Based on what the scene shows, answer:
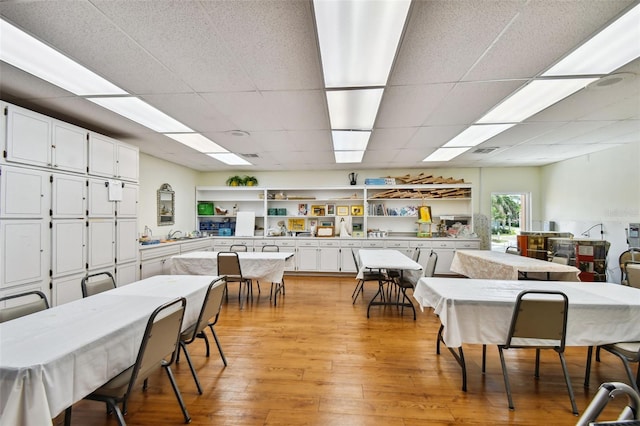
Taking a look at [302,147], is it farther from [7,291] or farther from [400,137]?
[7,291]

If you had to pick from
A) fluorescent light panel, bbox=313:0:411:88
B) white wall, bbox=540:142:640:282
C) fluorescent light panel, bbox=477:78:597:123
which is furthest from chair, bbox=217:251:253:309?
white wall, bbox=540:142:640:282

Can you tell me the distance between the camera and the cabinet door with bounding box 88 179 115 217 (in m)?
3.49

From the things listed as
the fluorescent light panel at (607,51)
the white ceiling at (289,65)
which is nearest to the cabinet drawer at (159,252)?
the white ceiling at (289,65)

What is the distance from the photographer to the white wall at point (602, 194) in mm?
4348

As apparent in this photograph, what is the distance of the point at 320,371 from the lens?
7.67 feet

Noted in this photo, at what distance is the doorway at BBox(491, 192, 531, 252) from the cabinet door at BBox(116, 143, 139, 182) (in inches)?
303

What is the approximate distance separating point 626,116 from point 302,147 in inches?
173

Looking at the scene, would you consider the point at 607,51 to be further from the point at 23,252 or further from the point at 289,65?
the point at 23,252

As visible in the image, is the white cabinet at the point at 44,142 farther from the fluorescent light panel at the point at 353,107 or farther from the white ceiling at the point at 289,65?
the fluorescent light panel at the point at 353,107

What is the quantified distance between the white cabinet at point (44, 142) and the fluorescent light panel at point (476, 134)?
519 cm

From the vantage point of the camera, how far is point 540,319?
6.32 ft

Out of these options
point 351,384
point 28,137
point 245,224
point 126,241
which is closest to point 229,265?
point 126,241

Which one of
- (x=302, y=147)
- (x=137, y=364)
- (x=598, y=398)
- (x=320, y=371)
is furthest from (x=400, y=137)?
(x=137, y=364)

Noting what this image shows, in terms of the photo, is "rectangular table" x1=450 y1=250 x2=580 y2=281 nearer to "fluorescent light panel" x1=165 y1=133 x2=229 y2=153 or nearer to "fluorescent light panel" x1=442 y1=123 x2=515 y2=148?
"fluorescent light panel" x1=442 y1=123 x2=515 y2=148
